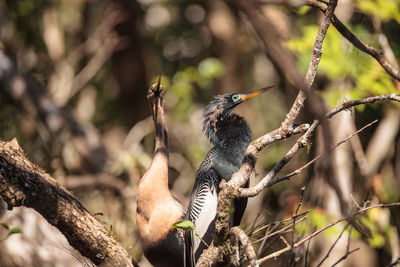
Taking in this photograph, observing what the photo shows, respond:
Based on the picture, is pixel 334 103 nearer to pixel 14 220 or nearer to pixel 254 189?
pixel 254 189

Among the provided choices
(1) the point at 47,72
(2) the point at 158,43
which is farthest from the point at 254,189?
(2) the point at 158,43

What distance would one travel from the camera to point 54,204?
8.58 ft

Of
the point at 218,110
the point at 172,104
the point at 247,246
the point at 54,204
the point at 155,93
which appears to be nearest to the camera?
the point at 247,246

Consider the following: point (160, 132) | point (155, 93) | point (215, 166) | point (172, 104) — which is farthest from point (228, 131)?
point (172, 104)

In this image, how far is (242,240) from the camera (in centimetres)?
248

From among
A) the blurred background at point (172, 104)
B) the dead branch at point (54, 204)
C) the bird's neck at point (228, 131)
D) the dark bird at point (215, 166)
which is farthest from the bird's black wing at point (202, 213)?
the blurred background at point (172, 104)

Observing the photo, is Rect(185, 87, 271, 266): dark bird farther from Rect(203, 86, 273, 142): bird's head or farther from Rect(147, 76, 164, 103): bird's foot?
Rect(147, 76, 164, 103): bird's foot

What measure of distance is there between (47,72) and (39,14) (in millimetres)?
1347

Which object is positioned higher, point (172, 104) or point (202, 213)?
point (202, 213)

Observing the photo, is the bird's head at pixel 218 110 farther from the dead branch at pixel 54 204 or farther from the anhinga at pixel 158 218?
the dead branch at pixel 54 204

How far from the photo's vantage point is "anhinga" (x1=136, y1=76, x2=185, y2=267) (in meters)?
3.66

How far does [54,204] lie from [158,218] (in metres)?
1.18

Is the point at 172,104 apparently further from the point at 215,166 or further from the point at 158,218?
the point at 158,218

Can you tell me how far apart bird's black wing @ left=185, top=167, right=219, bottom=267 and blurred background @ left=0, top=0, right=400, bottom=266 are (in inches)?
37.1
